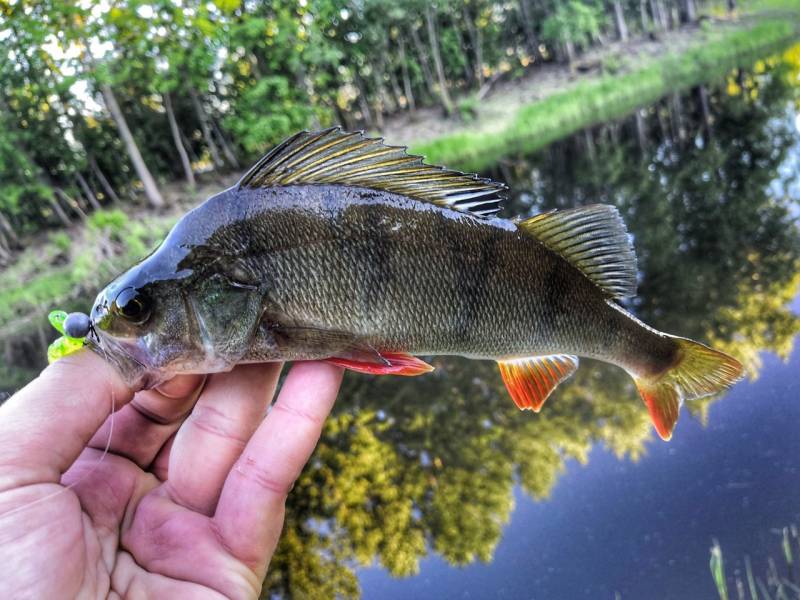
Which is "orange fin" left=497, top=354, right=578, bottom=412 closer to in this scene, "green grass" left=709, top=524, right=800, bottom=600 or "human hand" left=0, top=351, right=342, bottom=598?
"human hand" left=0, top=351, right=342, bottom=598

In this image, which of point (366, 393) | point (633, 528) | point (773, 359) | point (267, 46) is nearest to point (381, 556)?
point (633, 528)

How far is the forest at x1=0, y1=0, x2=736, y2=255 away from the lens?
25062 mm

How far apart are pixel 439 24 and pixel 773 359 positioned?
38.7 metres

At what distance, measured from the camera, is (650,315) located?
7.22 metres

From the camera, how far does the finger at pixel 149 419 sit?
2.58 metres

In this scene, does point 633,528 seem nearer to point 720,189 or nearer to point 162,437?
point 162,437

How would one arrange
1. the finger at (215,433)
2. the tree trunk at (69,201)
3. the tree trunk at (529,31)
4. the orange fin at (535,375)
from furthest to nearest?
the tree trunk at (529,31) < the tree trunk at (69,201) < the orange fin at (535,375) < the finger at (215,433)

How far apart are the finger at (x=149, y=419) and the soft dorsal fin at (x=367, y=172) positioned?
1.02m

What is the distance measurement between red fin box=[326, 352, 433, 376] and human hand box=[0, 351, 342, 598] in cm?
18

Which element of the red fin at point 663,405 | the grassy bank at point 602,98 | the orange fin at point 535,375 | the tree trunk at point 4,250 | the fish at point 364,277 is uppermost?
the fish at point 364,277

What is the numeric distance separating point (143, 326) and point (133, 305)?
90mm

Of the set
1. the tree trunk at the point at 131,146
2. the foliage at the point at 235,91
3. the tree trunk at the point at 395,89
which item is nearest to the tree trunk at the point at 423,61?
the foliage at the point at 235,91

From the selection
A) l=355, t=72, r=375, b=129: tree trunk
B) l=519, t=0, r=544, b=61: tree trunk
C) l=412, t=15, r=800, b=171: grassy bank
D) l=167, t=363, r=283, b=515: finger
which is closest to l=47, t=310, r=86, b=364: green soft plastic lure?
l=167, t=363, r=283, b=515: finger

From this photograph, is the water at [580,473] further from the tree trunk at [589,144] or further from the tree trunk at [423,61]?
the tree trunk at [423,61]
